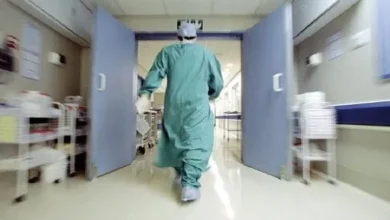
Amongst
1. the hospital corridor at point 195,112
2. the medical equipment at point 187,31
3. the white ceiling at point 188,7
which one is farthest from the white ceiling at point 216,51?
the medical equipment at point 187,31

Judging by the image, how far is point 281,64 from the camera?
263 centimetres

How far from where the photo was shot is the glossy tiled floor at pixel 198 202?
158 cm

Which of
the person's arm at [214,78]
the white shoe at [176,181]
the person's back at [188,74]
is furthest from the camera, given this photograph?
the white shoe at [176,181]

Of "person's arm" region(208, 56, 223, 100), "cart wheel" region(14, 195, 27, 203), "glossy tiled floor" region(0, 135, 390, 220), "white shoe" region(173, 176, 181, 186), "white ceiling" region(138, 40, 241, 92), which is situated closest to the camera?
"glossy tiled floor" region(0, 135, 390, 220)

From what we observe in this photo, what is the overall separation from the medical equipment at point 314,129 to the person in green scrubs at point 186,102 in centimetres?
91

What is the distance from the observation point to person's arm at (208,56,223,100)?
2227 mm

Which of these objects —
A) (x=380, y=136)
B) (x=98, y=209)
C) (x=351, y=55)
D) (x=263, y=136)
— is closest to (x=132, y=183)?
(x=98, y=209)

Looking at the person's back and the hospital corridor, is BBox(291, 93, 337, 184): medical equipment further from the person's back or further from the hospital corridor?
the person's back

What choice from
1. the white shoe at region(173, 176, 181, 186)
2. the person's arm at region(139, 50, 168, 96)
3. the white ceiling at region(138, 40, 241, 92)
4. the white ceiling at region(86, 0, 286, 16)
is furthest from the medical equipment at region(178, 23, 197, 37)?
the white ceiling at region(138, 40, 241, 92)

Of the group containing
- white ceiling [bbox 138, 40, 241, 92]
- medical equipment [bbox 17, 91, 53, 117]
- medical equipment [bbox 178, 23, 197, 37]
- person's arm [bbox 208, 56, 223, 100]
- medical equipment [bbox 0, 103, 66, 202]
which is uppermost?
white ceiling [bbox 138, 40, 241, 92]

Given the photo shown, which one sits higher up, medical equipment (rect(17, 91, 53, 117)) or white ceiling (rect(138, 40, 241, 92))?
white ceiling (rect(138, 40, 241, 92))

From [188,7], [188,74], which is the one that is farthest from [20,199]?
[188,7]

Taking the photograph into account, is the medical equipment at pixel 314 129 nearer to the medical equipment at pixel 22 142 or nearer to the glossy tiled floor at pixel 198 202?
the glossy tiled floor at pixel 198 202

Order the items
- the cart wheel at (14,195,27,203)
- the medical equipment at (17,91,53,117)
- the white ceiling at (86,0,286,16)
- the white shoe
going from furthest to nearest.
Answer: the white ceiling at (86,0,286,16), the white shoe, the medical equipment at (17,91,53,117), the cart wheel at (14,195,27,203)
